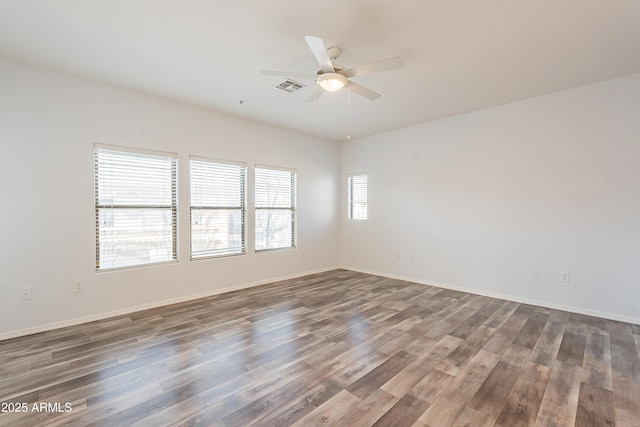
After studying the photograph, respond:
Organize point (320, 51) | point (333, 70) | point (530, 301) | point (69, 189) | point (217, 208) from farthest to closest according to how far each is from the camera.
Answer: point (217, 208)
point (530, 301)
point (69, 189)
point (333, 70)
point (320, 51)

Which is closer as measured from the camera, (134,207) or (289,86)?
(289,86)

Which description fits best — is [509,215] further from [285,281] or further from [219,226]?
[219,226]

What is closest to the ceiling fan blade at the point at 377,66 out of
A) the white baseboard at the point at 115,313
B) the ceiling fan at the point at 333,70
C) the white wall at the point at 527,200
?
the ceiling fan at the point at 333,70

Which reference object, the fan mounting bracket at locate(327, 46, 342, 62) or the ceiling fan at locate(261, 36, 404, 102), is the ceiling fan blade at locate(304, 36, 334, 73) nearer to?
the ceiling fan at locate(261, 36, 404, 102)

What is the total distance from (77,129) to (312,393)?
12.7 ft

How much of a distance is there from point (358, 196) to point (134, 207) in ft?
14.0

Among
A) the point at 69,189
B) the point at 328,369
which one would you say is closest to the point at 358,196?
the point at 328,369

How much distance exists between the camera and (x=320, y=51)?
7.54ft

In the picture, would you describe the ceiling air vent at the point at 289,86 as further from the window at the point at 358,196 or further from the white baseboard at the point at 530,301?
the white baseboard at the point at 530,301

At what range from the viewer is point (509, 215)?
4.33 metres

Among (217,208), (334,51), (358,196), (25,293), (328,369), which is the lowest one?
(328,369)

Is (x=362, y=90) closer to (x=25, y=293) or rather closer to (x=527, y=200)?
(x=527, y=200)

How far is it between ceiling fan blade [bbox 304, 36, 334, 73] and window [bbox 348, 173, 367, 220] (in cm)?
383

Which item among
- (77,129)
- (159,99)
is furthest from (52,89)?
(159,99)
